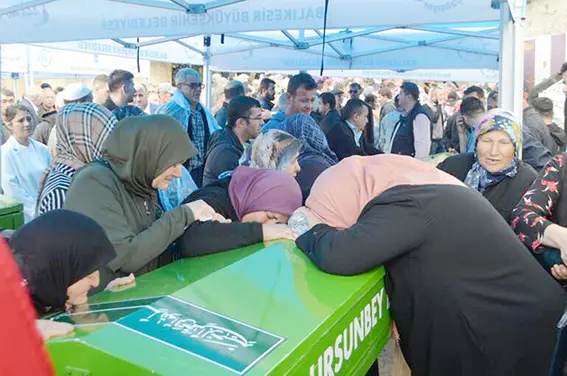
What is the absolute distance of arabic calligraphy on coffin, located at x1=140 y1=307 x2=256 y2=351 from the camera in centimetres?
112

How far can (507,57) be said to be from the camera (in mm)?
3363

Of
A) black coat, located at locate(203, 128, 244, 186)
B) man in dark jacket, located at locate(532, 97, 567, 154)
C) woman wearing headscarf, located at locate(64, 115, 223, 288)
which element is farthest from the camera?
man in dark jacket, located at locate(532, 97, 567, 154)

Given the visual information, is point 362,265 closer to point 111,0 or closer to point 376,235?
point 376,235

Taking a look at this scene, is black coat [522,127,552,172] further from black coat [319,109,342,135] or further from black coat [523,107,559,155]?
black coat [319,109,342,135]

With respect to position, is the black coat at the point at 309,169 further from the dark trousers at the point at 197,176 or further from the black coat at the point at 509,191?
the dark trousers at the point at 197,176

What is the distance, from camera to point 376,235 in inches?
66.4

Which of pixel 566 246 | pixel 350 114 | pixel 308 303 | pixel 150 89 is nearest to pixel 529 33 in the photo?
pixel 350 114

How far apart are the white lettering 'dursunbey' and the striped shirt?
143 cm

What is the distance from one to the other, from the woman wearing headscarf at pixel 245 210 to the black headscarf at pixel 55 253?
63 centimetres

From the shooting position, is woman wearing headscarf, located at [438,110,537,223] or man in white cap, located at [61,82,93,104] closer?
woman wearing headscarf, located at [438,110,537,223]

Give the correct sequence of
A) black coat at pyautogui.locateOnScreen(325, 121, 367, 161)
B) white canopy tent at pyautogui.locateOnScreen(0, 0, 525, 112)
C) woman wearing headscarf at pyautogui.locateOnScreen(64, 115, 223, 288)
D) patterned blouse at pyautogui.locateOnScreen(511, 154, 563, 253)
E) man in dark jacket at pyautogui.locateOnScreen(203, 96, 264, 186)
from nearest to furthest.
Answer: woman wearing headscarf at pyautogui.locateOnScreen(64, 115, 223, 288) < patterned blouse at pyautogui.locateOnScreen(511, 154, 563, 253) < man in dark jacket at pyautogui.locateOnScreen(203, 96, 264, 186) < white canopy tent at pyautogui.locateOnScreen(0, 0, 525, 112) < black coat at pyautogui.locateOnScreen(325, 121, 367, 161)

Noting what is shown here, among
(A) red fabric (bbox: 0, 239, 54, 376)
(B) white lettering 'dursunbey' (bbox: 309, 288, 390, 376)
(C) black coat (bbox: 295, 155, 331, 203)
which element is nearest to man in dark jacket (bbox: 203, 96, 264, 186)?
(C) black coat (bbox: 295, 155, 331, 203)

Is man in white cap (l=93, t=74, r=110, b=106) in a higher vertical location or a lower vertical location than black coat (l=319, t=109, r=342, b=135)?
higher

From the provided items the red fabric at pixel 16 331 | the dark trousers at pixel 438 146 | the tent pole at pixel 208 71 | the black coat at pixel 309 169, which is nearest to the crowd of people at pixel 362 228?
the black coat at pixel 309 169
